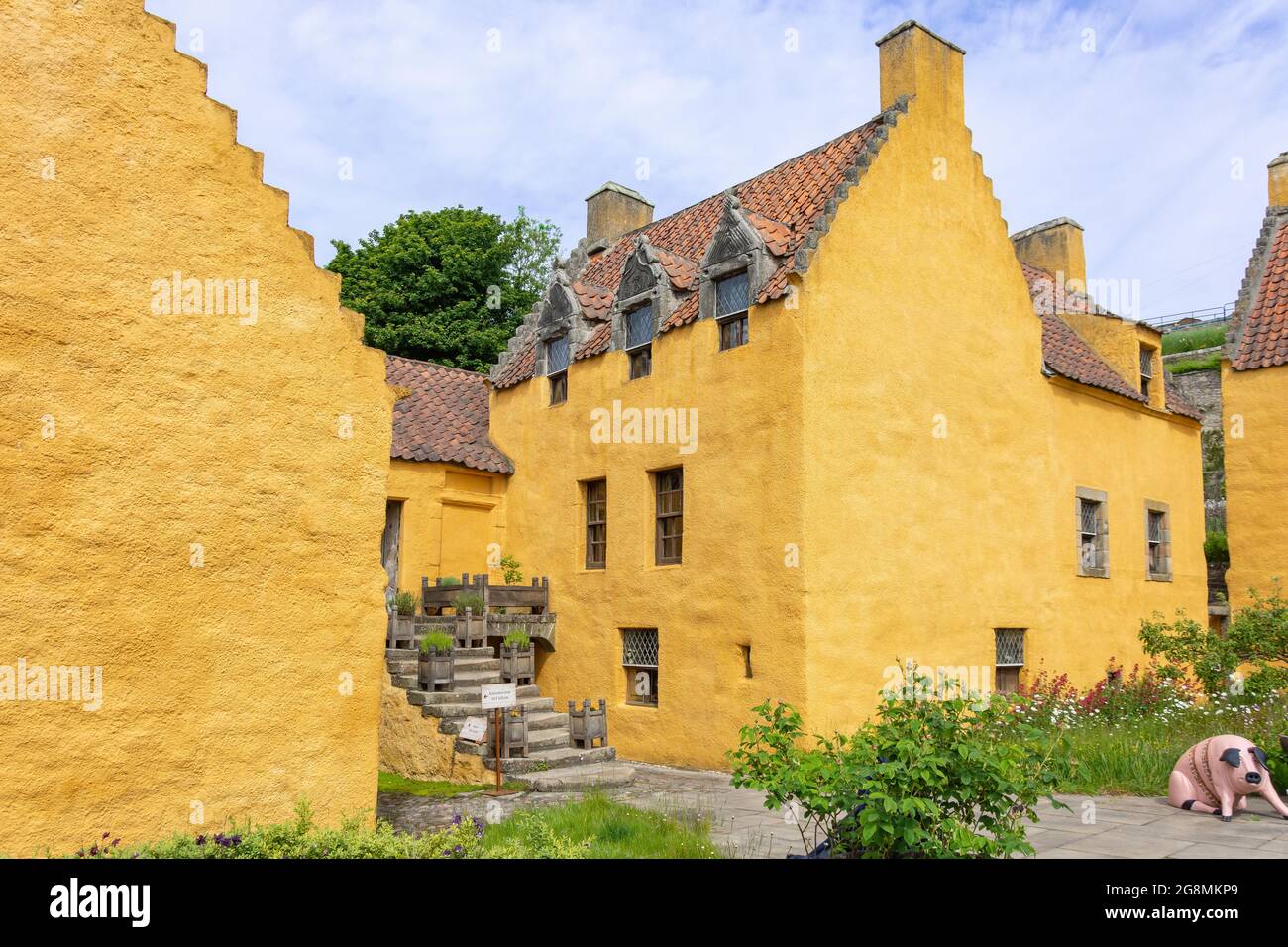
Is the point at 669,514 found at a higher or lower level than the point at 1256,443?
lower

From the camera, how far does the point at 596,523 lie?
1579cm

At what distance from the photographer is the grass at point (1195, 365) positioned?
114 ft

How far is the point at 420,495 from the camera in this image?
16250 millimetres

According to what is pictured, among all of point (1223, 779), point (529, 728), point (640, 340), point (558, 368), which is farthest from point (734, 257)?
point (1223, 779)

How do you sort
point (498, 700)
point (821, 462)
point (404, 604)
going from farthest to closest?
point (404, 604), point (821, 462), point (498, 700)

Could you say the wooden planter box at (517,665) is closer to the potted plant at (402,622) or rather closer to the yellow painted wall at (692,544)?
the yellow painted wall at (692,544)

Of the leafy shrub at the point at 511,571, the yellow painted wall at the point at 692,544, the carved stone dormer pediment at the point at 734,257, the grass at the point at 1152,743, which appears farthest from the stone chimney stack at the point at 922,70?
the leafy shrub at the point at 511,571

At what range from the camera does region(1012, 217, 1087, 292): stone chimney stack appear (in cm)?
1975

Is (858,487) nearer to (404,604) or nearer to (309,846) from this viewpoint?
(404,604)

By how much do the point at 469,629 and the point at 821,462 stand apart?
227 inches

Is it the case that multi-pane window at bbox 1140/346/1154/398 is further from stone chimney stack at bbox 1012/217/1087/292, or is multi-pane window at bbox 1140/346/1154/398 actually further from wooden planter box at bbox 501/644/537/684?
wooden planter box at bbox 501/644/537/684

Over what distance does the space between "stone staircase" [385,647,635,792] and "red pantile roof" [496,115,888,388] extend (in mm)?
5450

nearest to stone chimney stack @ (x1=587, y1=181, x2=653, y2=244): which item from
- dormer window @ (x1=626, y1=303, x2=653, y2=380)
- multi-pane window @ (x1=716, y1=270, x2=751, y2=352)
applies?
dormer window @ (x1=626, y1=303, x2=653, y2=380)
